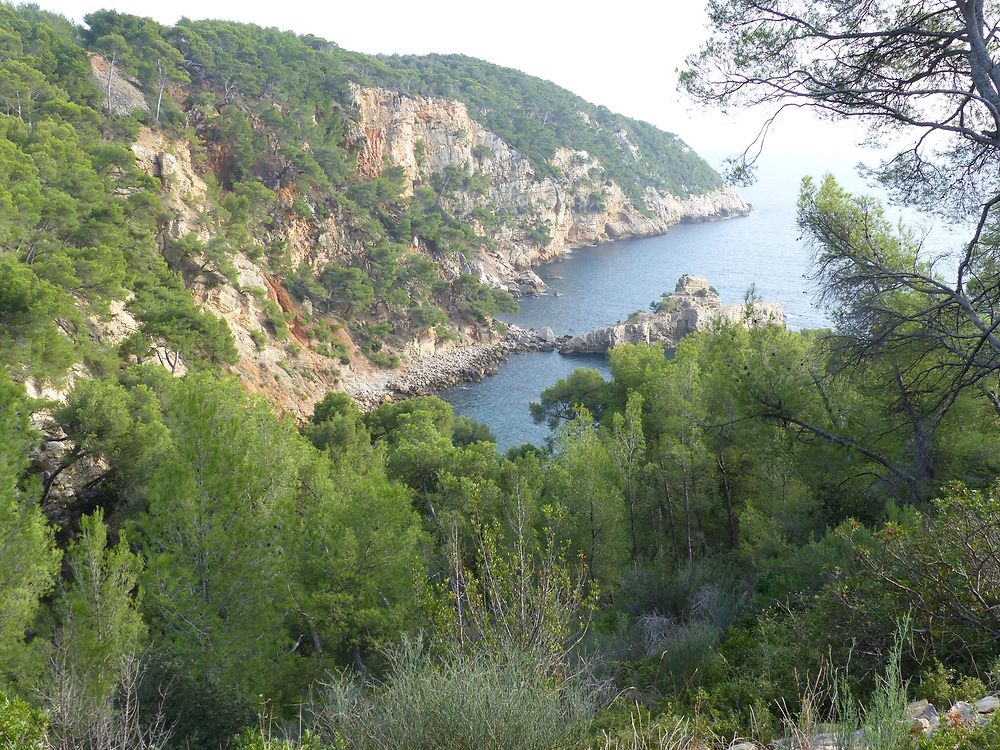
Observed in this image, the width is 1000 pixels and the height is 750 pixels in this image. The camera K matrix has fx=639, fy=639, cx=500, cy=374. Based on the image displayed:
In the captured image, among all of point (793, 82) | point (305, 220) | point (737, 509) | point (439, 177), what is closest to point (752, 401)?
point (737, 509)

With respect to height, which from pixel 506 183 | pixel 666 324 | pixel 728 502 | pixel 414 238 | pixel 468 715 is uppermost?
pixel 506 183

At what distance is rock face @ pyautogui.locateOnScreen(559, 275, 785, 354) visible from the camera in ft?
138

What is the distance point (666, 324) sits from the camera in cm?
4419

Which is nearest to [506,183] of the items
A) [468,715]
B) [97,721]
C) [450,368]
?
[450,368]

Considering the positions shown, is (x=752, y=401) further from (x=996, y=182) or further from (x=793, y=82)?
(x=793, y=82)

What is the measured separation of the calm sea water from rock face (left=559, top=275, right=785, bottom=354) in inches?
40.6

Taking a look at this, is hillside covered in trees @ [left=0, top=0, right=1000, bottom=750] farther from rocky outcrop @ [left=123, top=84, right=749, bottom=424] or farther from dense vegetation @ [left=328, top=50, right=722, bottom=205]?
dense vegetation @ [left=328, top=50, right=722, bottom=205]

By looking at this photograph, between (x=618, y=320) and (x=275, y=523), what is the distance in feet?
135

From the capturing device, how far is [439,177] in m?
60.2

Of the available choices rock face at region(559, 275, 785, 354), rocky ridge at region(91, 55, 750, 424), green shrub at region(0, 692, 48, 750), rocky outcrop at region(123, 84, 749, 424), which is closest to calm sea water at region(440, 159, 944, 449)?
rock face at region(559, 275, 785, 354)

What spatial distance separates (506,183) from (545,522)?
62.6m

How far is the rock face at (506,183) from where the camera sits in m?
52.2

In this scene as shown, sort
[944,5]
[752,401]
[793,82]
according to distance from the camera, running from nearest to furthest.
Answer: [944,5] → [793,82] → [752,401]

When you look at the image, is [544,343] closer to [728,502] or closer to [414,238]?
[414,238]
